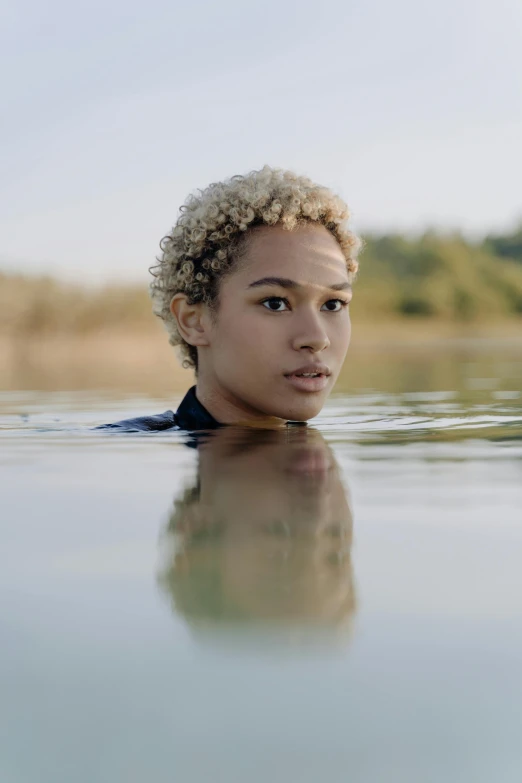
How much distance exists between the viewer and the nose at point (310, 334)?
10.0ft

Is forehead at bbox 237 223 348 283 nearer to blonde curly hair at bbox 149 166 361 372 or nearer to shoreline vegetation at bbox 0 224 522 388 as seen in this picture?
blonde curly hair at bbox 149 166 361 372

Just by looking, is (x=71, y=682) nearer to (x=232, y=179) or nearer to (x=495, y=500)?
(x=495, y=500)

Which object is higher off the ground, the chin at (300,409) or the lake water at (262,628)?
the chin at (300,409)

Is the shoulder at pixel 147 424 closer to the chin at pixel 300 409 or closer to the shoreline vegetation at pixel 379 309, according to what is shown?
the chin at pixel 300 409

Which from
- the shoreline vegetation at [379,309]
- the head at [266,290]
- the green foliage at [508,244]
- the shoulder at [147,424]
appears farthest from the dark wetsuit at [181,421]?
the green foliage at [508,244]

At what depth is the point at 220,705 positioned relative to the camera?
0.73m

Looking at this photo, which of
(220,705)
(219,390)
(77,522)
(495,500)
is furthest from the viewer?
(219,390)

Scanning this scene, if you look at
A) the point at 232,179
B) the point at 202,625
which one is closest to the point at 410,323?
the point at 232,179

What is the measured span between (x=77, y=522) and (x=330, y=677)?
0.88 metres

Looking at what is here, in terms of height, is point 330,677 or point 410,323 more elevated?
point 410,323

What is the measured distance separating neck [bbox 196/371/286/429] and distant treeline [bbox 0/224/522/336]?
18781mm

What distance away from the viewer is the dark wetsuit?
3.38 meters

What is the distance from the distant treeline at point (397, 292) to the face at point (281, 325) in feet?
62.0

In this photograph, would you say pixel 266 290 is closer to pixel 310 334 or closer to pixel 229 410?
pixel 310 334
